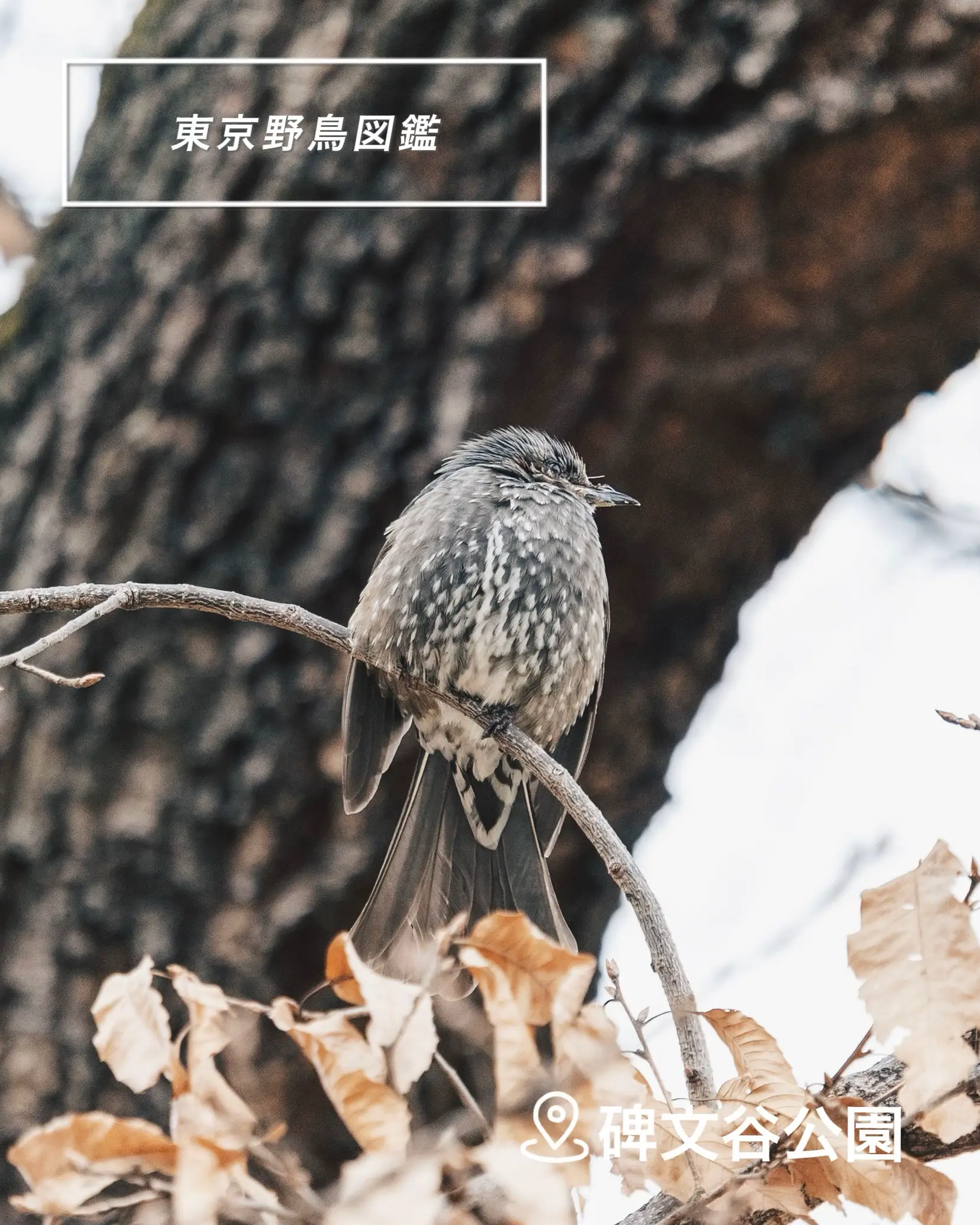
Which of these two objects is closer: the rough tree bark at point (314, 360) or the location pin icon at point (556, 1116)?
the location pin icon at point (556, 1116)

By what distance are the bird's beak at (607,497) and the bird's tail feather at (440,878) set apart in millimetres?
480

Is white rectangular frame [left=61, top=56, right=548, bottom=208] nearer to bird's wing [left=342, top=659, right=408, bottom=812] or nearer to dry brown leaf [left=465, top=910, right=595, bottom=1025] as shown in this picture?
bird's wing [left=342, top=659, right=408, bottom=812]

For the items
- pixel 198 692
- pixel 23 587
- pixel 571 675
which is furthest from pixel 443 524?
A: pixel 23 587

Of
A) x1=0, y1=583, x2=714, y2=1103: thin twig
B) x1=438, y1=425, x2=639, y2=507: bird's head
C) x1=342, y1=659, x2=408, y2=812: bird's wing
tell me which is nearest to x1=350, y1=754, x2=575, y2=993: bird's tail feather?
x1=342, y1=659, x2=408, y2=812: bird's wing

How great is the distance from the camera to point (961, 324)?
1.78 meters

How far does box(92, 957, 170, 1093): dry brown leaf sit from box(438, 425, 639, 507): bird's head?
1083 mm

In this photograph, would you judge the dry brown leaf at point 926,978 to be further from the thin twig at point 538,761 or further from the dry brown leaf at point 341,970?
the dry brown leaf at point 341,970

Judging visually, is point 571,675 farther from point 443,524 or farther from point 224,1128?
point 224,1128

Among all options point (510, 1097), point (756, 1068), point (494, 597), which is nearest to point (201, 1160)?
point (510, 1097)

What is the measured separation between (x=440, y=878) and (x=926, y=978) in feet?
3.31

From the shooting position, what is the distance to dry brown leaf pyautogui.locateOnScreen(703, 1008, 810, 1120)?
0.83 m

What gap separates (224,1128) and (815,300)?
4.74 ft

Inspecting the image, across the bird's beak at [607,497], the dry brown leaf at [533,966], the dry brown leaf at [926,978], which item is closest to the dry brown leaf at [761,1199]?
the dry brown leaf at [926,978]

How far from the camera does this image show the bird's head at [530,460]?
69.3 inches
